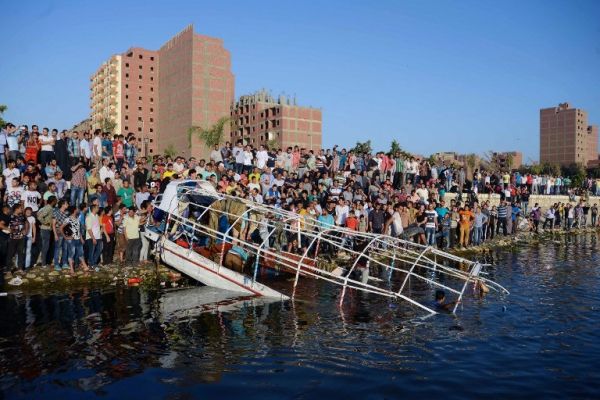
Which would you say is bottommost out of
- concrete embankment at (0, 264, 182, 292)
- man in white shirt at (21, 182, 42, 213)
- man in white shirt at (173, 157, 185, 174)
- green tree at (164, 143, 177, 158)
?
concrete embankment at (0, 264, 182, 292)

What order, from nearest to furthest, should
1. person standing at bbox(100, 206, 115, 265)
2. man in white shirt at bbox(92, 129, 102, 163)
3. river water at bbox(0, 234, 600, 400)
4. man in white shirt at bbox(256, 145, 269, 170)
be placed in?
river water at bbox(0, 234, 600, 400)
person standing at bbox(100, 206, 115, 265)
man in white shirt at bbox(92, 129, 102, 163)
man in white shirt at bbox(256, 145, 269, 170)

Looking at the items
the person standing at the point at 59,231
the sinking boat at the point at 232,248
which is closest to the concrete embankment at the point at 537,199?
the sinking boat at the point at 232,248

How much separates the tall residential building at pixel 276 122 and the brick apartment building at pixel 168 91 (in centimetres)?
976

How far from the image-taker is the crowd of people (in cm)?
1795

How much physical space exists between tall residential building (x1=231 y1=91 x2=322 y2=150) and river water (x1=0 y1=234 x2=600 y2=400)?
328ft

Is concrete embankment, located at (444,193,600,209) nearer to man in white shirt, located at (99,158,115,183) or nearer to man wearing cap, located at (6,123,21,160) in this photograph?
man in white shirt, located at (99,158,115,183)

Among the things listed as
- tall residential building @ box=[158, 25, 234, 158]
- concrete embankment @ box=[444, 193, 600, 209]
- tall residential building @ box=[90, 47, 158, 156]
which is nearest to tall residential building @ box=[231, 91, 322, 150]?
tall residential building @ box=[158, 25, 234, 158]

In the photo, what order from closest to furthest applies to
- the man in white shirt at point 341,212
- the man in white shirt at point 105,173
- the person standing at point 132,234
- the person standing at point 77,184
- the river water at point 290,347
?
the river water at point 290,347, the person standing at point 132,234, the person standing at point 77,184, the man in white shirt at point 105,173, the man in white shirt at point 341,212

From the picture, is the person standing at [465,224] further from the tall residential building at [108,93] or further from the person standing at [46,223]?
the tall residential building at [108,93]

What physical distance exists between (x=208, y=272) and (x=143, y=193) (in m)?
5.18

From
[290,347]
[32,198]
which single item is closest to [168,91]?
[32,198]

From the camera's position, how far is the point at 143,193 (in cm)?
2088

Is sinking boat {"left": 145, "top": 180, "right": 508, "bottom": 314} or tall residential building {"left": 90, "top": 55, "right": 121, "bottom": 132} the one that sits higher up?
tall residential building {"left": 90, "top": 55, "right": 121, "bottom": 132}

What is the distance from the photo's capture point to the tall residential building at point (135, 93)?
126500 mm
